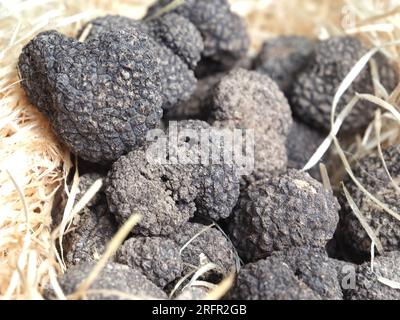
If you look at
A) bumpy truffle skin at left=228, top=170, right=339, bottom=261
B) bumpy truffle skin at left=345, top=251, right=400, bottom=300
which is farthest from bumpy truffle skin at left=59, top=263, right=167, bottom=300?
bumpy truffle skin at left=345, top=251, right=400, bottom=300

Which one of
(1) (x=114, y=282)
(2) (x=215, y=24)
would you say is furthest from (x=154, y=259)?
(2) (x=215, y=24)

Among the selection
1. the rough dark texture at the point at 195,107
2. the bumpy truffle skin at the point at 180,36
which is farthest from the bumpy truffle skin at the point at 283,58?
the bumpy truffle skin at the point at 180,36

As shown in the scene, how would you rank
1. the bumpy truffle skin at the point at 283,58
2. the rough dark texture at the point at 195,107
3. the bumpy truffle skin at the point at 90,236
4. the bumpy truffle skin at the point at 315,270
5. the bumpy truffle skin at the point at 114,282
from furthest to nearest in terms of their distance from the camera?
the bumpy truffle skin at the point at 283,58 < the rough dark texture at the point at 195,107 < the bumpy truffle skin at the point at 90,236 < the bumpy truffle skin at the point at 315,270 < the bumpy truffle skin at the point at 114,282

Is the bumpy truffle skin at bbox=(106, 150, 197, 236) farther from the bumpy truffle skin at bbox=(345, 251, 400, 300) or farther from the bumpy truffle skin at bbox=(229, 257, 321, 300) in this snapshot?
the bumpy truffle skin at bbox=(345, 251, 400, 300)

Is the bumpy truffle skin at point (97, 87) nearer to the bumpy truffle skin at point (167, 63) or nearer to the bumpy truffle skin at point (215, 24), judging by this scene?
the bumpy truffle skin at point (167, 63)

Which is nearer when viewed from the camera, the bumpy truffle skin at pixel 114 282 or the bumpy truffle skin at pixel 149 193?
the bumpy truffle skin at pixel 114 282

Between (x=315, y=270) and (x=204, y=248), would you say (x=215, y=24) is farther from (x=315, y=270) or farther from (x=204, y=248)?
(x=315, y=270)
